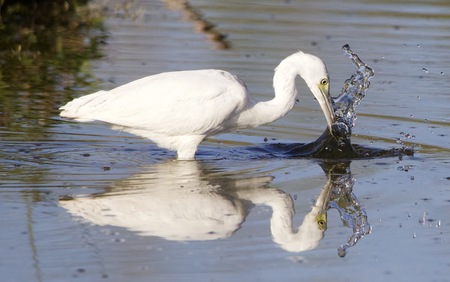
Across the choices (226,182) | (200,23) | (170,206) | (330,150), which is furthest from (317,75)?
(200,23)

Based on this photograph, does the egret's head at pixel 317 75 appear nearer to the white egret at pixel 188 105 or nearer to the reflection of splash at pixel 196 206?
the white egret at pixel 188 105

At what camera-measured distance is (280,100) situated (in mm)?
9164

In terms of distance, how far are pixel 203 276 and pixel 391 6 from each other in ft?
42.4

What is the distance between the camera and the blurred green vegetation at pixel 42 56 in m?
10.5

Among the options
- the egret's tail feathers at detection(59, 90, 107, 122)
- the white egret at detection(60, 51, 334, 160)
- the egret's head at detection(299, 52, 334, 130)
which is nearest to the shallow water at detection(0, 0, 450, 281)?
the white egret at detection(60, 51, 334, 160)

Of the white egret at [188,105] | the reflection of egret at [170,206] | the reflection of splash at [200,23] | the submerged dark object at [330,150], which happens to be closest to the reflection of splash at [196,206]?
the reflection of egret at [170,206]

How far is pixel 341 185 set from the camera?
27.6ft

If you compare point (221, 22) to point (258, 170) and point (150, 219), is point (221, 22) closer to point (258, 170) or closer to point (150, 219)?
point (258, 170)

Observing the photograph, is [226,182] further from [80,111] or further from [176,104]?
[80,111]

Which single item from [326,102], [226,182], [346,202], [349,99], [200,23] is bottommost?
[200,23]

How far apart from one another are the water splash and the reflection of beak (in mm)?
107

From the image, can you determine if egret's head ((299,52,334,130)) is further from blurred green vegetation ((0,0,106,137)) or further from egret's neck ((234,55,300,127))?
blurred green vegetation ((0,0,106,137))

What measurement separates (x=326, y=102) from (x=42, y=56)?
5.19 metres

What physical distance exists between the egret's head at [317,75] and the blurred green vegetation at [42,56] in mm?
2455
